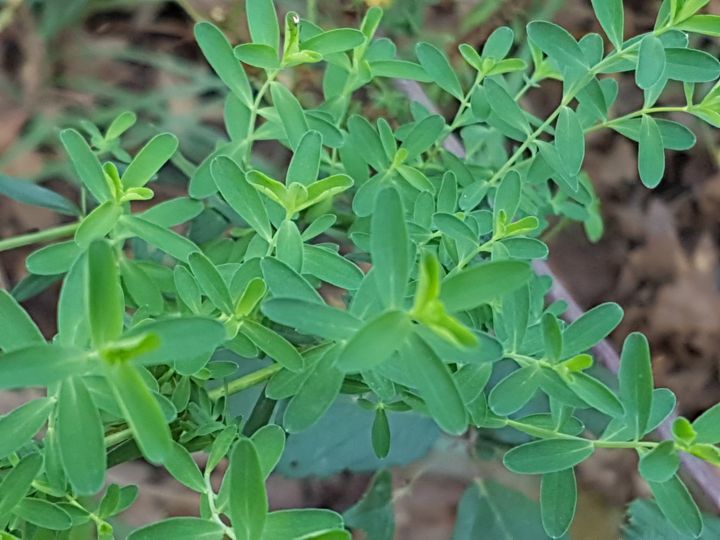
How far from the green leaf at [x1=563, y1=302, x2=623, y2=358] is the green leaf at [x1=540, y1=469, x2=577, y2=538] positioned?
99mm

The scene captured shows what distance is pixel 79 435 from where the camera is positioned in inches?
18.5

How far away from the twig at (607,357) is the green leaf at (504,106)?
0.87ft

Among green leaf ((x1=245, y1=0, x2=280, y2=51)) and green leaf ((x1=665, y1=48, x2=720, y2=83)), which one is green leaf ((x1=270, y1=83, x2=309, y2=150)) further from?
green leaf ((x1=665, y1=48, x2=720, y2=83))

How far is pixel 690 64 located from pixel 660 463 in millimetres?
317

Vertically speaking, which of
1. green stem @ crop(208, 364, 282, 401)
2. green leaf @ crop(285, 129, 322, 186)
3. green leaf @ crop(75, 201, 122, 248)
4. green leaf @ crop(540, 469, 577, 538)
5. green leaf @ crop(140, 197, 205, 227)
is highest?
green leaf @ crop(285, 129, 322, 186)

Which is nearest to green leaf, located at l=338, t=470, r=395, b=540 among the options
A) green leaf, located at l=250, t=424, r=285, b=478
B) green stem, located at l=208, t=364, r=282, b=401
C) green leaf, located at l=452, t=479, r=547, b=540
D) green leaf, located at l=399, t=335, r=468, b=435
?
green leaf, located at l=452, t=479, r=547, b=540

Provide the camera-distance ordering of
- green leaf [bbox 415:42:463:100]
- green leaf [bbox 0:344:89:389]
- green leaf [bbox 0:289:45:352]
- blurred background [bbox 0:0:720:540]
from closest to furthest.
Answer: green leaf [bbox 0:344:89:389] → green leaf [bbox 0:289:45:352] → green leaf [bbox 415:42:463:100] → blurred background [bbox 0:0:720:540]

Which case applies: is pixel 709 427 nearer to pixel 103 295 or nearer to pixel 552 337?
pixel 552 337

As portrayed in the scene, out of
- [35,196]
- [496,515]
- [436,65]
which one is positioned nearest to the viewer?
[436,65]

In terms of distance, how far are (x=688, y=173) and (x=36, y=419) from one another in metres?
1.42

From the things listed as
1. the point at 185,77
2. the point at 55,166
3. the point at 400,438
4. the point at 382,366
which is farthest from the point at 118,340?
the point at 185,77

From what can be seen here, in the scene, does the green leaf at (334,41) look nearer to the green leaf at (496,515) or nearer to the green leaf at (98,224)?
the green leaf at (98,224)

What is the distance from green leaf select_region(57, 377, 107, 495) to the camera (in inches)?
18.1

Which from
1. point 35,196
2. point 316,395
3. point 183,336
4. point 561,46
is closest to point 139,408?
point 183,336
